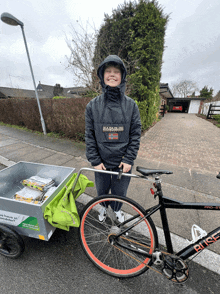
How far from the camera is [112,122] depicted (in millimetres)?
1490

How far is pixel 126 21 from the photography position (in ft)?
21.1

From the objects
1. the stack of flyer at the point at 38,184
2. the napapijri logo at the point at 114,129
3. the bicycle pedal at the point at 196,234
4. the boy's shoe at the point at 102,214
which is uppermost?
the napapijri logo at the point at 114,129

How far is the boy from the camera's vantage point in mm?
1459

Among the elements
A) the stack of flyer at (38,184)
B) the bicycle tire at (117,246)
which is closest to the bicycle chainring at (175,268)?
the bicycle tire at (117,246)

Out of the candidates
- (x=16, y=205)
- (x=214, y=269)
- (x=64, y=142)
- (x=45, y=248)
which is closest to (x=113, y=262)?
(x=45, y=248)

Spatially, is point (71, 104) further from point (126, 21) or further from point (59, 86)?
point (59, 86)

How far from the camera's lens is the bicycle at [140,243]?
1.23 meters

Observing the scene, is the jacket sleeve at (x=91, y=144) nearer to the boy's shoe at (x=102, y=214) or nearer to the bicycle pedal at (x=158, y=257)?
the boy's shoe at (x=102, y=214)

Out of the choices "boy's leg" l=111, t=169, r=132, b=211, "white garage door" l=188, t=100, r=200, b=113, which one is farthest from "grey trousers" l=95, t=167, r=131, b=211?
"white garage door" l=188, t=100, r=200, b=113

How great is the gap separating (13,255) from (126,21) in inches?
350

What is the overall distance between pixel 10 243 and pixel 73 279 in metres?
0.79

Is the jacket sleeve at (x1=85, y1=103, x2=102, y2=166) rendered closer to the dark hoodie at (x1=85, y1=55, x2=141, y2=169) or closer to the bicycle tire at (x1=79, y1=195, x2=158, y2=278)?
the dark hoodie at (x1=85, y1=55, x2=141, y2=169)

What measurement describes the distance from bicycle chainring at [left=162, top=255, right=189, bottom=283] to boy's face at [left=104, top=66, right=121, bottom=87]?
1802 mm

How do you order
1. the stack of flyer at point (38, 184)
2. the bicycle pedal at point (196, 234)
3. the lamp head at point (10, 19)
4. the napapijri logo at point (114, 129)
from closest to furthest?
the bicycle pedal at point (196, 234)
the napapijri logo at point (114, 129)
the stack of flyer at point (38, 184)
the lamp head at point (10, 19)
